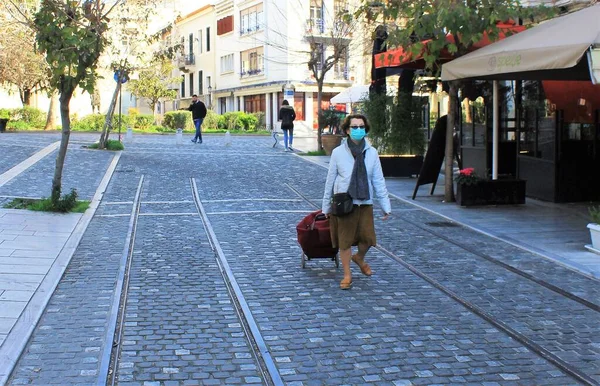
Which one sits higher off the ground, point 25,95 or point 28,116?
point 25,95

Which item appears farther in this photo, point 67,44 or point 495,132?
point 495,132

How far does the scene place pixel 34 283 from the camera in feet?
26.6

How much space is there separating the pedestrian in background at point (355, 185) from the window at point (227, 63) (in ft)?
171

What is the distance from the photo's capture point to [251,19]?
177ft

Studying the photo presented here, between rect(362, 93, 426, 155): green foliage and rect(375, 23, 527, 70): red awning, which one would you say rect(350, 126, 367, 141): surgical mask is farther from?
rect(362, 93, 426, 155): green foliage

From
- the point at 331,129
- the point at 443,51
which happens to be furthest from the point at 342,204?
the point at 331,129

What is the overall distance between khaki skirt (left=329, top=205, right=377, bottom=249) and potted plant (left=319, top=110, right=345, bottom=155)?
16.1 m

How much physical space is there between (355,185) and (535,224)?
5.27 metres

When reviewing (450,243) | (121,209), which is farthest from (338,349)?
(121,209)

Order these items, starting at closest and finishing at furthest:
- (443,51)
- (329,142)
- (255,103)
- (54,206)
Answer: (54,206)
(443,51)
(329,142)
(255,103)

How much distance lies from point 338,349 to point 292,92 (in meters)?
43.8

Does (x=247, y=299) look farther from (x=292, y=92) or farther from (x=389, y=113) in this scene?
(x=292, y=92)

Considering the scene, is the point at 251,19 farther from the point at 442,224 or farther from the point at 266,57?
the point at 442,224

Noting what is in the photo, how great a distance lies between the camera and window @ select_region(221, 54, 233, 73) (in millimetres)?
59031
